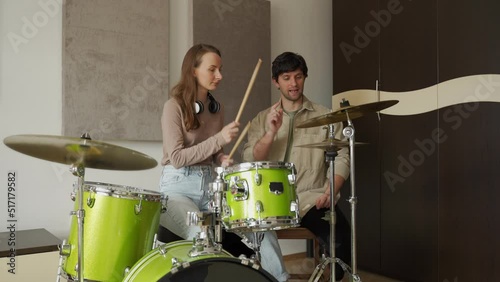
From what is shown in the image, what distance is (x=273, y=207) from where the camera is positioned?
67.3 inches

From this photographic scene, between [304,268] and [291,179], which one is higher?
[291,179]

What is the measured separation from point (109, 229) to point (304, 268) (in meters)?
1.94

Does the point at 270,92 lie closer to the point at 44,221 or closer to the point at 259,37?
the point at 259,37

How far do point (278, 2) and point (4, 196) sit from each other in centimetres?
235

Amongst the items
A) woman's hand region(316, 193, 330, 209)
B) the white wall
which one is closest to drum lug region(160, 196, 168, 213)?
woman's hand region(316, 193, 330, 209)

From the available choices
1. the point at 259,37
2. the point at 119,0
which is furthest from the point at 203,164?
the point at 259,37

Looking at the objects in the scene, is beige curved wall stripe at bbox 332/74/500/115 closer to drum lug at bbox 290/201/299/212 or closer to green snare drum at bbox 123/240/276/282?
drum lug at bbox 290/201/299/212

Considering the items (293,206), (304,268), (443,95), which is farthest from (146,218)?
(443,95)

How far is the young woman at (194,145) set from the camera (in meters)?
1.93

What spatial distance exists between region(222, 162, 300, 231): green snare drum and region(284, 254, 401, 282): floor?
4.11 feet

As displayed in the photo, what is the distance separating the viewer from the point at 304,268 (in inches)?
128

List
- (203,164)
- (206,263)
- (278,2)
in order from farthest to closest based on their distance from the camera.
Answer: (278,2) < (203,164) < (206,263)

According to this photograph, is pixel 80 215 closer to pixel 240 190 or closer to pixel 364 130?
pixel 240 190

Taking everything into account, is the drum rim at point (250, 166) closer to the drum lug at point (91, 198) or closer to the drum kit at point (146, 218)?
the drum kit at point (146, 218)
